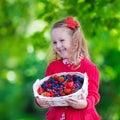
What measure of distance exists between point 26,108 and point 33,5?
5582mm

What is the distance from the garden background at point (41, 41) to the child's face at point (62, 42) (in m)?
0.27

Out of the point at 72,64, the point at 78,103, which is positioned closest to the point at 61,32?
the point at 72,64

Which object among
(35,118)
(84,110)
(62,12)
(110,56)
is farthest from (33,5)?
(35,118)

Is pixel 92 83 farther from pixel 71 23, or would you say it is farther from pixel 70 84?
pixel 71 23

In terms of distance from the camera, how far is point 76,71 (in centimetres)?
455

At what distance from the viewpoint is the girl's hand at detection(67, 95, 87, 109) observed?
14.1 ft

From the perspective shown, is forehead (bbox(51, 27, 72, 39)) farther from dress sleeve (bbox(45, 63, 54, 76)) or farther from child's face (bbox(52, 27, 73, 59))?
dress sleeve (bbox(45, 63, 54, 76))

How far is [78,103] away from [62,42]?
0.47 m

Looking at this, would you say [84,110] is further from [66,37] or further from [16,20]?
[16,20]

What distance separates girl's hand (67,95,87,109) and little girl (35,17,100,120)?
1cm

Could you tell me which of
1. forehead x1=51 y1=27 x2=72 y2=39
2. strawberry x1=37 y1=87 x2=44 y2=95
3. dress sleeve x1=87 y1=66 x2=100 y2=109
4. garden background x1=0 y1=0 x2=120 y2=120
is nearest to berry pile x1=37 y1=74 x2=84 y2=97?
strawberry x1=37 y1=87 x2=44 y2=95

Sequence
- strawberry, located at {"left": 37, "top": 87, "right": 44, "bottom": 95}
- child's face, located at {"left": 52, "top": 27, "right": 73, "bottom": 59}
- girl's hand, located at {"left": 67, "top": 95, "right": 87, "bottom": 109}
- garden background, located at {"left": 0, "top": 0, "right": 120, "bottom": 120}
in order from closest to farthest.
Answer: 1. girl's hand, located at {"left": 67, "top": 95, "right": 87, "bottom": 109}
2. strawberry, located at {"left": 37, "top": 87, "right": 44, "bottom": 95}
3. child's face, located at {"left": 52, "top": 27, "right": 73, "bottom": 59}
4. garden background, located at {"left": 0, "top": 0, "right": 120, "bottom": 120}

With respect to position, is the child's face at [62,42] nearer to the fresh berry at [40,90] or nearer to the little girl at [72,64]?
the little girl at [72,64]

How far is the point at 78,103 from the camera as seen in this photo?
14.2 feet
